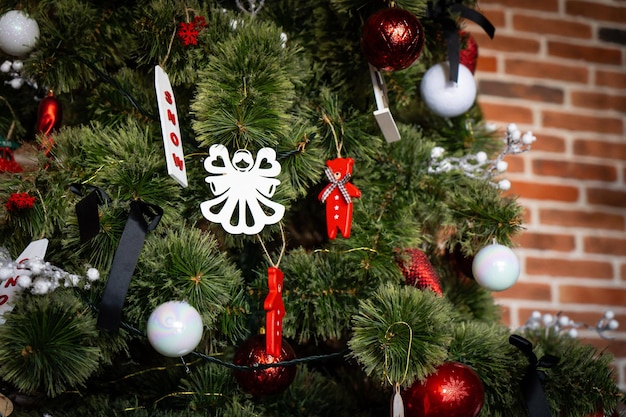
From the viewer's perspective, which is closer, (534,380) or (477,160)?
(534,380)

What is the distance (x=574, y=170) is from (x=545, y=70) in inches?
9.7

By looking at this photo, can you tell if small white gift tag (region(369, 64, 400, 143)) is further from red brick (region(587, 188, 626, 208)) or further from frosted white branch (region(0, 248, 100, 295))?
red brick (region(587, 188, 626, 208))

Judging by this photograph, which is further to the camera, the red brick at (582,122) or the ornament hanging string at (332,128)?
the red brick at (582,122)

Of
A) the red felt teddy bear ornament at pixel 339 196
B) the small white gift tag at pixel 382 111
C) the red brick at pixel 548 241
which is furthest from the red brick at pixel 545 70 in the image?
the red felt teddy bear ornament at pixel 339 196

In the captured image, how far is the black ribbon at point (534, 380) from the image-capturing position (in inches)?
31.6

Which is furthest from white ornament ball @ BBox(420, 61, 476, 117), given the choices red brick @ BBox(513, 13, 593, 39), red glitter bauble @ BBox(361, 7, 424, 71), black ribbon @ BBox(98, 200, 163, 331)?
red brick @ BBox(513, 13, 593, 39)

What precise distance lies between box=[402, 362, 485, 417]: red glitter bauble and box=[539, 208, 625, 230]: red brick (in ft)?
2.72

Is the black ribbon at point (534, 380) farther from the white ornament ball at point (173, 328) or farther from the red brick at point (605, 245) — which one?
the red brick at point (605, 245)

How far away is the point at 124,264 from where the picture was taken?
73 centimetres

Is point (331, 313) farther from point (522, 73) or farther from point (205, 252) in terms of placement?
point (522, 73)

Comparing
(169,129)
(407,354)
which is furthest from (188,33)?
(407,354)

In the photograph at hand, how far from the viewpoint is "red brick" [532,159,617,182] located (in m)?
1.54

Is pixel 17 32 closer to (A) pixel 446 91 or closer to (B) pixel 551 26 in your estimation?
(A) pixel 446 91

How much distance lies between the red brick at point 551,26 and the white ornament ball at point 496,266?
849 millimetres
